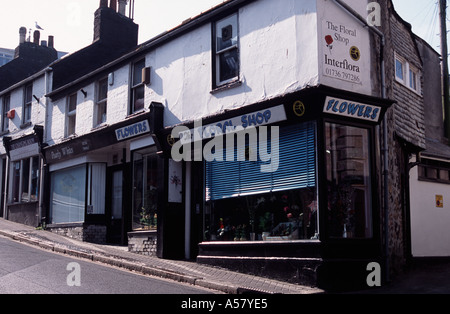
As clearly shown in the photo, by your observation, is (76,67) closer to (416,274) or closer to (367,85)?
(367,85)

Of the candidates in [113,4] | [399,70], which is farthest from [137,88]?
[399,70]

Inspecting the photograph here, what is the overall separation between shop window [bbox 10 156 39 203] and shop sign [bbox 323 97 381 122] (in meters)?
12.9

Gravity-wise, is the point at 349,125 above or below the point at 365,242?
Answer: above

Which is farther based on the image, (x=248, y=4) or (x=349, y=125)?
(x=248, y=4)

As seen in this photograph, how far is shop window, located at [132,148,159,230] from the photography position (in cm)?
1377

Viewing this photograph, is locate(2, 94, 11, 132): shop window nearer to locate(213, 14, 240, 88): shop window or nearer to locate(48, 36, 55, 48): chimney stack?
locate(48, 36, 55, 48): chimney stack

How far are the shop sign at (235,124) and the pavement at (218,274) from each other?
10.1ft

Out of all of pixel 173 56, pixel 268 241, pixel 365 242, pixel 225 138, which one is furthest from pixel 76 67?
pixel 365 242

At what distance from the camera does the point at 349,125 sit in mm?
10344

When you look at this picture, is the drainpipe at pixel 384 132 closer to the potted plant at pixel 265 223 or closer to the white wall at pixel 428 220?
the potted plant at pixel 265 223

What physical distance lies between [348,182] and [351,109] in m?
1.50

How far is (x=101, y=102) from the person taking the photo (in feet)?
52.6

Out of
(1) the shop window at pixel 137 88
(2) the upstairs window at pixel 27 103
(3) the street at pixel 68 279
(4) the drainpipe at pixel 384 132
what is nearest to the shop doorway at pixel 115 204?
(1) the shop window at pixel 137 88

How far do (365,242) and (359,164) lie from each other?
5.28ft
